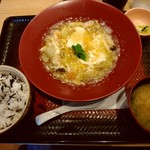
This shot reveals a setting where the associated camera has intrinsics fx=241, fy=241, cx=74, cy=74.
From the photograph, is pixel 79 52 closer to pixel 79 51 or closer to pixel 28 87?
pixel 79 51

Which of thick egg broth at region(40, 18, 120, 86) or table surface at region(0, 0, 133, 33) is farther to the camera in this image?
table surface at region(0, 0, 133, 33)

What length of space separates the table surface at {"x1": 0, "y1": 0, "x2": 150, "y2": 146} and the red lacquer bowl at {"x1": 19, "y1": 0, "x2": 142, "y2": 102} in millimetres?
318

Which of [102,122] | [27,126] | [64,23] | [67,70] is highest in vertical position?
[64,23]

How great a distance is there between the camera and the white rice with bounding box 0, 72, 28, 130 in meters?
1.21

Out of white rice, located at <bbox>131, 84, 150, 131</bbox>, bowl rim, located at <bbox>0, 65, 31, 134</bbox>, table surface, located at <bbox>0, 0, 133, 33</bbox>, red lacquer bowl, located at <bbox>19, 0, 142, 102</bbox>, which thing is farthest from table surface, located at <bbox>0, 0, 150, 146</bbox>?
white rice, located at <bbox>131, 84, 150, 131</bbox>

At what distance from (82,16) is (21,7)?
0.50 meters

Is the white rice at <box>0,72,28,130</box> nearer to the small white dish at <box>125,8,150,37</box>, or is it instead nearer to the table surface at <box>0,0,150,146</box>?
the table surface at <box>0,0,150,146</box>

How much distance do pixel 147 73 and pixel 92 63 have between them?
1.08ft

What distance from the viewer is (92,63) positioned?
1.34m

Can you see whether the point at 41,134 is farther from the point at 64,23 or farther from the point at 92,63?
the point at 64,23

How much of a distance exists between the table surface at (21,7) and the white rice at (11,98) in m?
0.55

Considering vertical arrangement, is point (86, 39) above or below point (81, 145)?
above

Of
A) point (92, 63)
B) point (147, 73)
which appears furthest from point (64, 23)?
point (147, 73)

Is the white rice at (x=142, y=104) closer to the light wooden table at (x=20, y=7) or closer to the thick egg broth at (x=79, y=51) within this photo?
the thick egg broth at (x=79, y=51)
